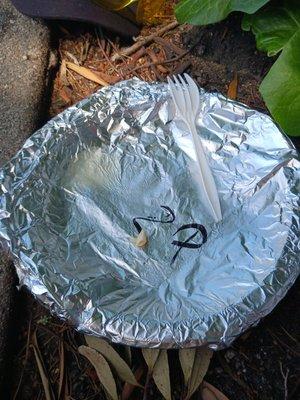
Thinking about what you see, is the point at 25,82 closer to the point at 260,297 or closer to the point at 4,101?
the point at 4,101

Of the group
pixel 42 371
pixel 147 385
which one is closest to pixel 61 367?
pixel 42 371

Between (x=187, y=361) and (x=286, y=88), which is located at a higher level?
(x=286, y=88)

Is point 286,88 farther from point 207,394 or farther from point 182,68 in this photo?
point 207,394

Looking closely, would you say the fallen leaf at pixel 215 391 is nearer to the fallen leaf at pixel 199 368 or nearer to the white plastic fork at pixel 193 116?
the fallen leaf at pixel 199 368

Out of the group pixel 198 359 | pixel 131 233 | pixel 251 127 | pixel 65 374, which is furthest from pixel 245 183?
pixel 65 374

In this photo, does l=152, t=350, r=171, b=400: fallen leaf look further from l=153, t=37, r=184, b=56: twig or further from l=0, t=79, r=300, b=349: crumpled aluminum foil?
l=153, t=37, r=184, b=56: twig

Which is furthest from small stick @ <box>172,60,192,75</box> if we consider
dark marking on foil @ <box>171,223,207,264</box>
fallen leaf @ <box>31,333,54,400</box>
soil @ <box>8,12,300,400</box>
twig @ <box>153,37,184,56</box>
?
fallen leaf @ <box>31,333,54,400</box>
